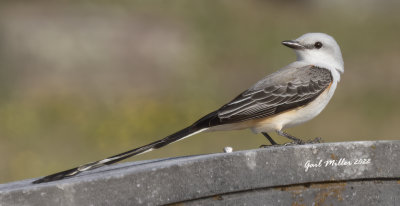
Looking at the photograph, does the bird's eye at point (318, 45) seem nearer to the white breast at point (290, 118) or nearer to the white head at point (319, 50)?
the white head at point (319, 50)

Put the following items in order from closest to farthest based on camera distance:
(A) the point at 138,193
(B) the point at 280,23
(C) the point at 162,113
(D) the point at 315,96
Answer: (A) the point at 138,193, (D) the point at 315,96, (C) the point at 162,113, (B) the point at 280,23

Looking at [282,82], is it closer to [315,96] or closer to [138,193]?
[315,96]

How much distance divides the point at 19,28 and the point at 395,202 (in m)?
16.8

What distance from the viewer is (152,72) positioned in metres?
19.5

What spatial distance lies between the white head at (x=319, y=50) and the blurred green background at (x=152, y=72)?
4847 mm

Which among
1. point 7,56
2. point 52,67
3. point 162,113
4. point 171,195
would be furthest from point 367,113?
point 171,195

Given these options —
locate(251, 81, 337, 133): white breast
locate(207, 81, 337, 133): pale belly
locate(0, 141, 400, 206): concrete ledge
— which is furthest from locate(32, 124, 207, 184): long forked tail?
locate(251, 81, 337, 133): white breast

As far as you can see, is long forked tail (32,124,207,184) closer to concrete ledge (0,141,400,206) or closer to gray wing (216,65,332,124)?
concrete ledge (0,141,400,206)

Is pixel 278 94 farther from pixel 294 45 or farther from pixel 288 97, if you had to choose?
pixel 294 45

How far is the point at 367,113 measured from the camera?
1709 centimetres

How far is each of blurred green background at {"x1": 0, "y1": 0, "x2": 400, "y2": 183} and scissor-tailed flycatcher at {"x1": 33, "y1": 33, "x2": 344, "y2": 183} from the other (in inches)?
193

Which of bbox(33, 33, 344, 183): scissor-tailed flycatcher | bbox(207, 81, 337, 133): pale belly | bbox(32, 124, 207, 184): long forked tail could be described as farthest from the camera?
bbox(207, 81, 337, 133): pale belly

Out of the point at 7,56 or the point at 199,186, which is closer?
the point at 199,186

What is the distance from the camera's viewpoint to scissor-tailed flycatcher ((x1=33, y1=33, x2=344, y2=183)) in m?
7.88
